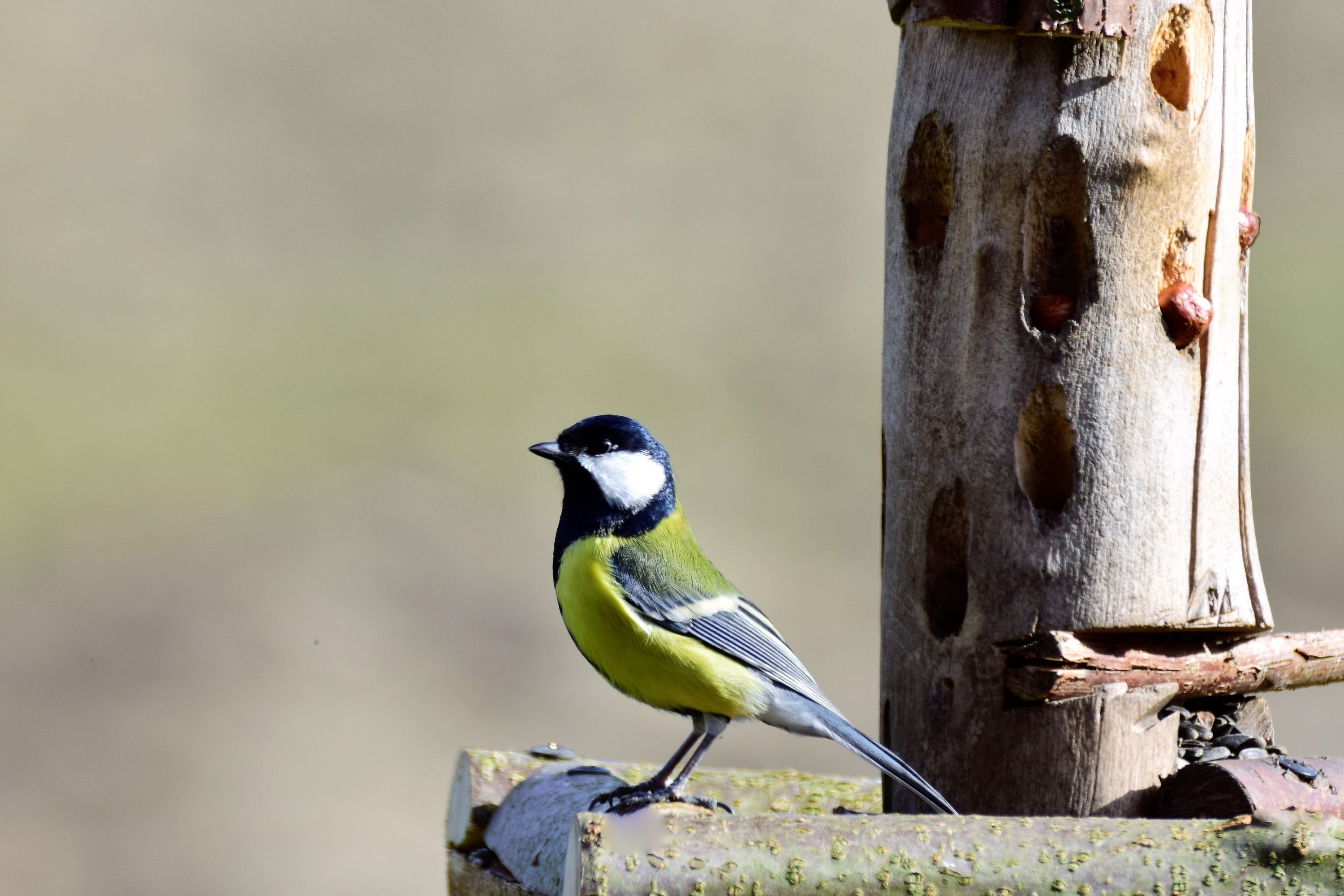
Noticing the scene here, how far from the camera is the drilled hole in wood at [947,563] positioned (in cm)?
256

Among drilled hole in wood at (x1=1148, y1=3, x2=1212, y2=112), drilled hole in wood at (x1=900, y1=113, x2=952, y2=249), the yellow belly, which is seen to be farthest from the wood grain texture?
drilled hole in wood at (x1=1148, y1=3, x2=1212, y2=112)

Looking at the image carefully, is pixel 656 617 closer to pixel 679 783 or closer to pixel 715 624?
pixel 715 624

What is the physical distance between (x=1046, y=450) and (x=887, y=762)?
64cm

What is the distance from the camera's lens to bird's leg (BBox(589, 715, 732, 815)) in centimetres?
250

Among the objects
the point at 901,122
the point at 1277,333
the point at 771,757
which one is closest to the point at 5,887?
the point at 771,757

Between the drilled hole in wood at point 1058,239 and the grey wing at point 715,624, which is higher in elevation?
the drilled hole in wood at point 1058,239

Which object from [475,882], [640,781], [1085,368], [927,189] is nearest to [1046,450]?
[1085,368]

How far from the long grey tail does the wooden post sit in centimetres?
22

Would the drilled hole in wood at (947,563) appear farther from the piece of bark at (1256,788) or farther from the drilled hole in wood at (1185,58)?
the drilled hole in wood at (1185,58)

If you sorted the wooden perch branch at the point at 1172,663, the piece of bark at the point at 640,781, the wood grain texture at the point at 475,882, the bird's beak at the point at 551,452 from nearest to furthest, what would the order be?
1. the wooden perch branch at the point at 1172,663
2. the bird's beak at the point at 551,452
3. the wood grain texture at the point at 475,882
4. the piece of bark at the point at 640,781

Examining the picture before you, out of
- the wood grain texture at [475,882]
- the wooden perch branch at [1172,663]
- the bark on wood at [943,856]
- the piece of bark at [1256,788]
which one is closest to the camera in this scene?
the bark on wood at [943,856]

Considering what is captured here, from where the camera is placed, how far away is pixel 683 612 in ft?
7.98

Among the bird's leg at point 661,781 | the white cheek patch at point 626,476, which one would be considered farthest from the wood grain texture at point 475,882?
the white cheek patch at point 626,476

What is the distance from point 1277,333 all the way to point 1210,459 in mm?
7429
